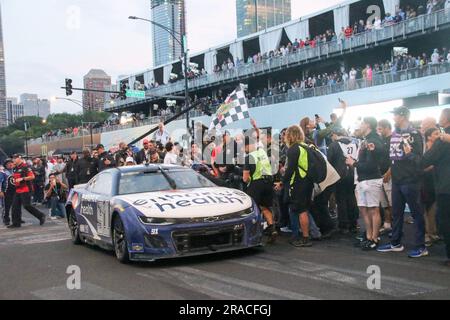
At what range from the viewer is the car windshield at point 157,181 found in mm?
7988

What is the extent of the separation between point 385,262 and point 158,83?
181ft

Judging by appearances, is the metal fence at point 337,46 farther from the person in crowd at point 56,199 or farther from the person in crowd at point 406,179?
the person in crowd at point 406,179

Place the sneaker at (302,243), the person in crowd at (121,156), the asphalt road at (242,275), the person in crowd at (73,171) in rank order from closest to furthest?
1. the asphalt road at (242,275)
2. the sneaker at (302,243)
3. the person in crowd at (121,156)
4. the person in crowd at (73,171)

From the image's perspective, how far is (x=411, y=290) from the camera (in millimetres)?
5312

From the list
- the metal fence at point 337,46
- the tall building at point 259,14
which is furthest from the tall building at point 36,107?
the metal fence at point 337,46

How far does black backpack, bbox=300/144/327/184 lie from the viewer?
823 cm

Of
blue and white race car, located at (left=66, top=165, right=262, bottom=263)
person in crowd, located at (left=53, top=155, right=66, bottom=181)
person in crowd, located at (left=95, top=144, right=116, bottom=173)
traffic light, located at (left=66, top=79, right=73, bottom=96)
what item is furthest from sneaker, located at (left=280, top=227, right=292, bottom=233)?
traffic light, located at (left=66, top=79, right=73, bottom=96)

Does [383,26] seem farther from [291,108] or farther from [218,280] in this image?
[218,280]

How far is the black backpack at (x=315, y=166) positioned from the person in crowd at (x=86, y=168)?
7602 mm

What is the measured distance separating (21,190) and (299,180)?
778 centimetres

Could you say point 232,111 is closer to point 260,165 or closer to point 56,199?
point 56,199

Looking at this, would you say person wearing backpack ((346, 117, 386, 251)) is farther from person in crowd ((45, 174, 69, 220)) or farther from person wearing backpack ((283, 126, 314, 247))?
person in crowd ((45, 174, 69, 220))

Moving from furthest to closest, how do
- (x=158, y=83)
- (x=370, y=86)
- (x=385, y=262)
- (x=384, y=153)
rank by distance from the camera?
(x=158, y=83) < (x=370, y=86) < (x=384, y=153) < (x=385, y=262)
